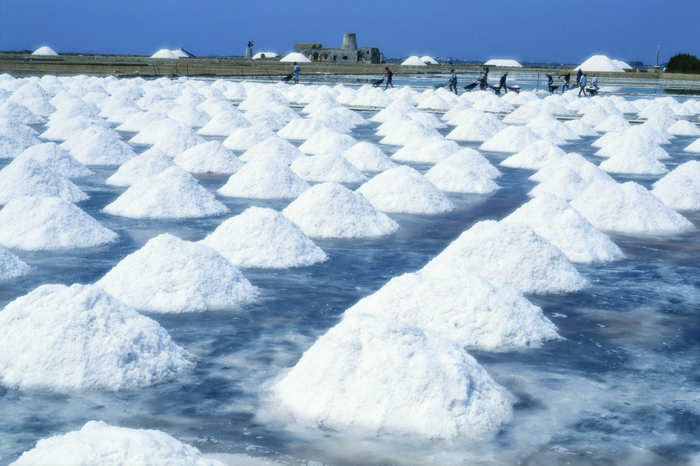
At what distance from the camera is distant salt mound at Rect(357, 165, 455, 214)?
8.99m

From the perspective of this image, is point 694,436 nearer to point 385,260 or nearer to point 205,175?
point 385,260

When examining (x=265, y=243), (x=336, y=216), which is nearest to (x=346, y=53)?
(x=336, y=216)

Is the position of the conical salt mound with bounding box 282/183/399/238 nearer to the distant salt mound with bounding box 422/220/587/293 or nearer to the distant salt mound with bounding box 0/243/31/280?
the distant salt mound with bounding box 422/220/587/293

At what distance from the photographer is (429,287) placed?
16.3ft

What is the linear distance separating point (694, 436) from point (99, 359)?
2789 mm

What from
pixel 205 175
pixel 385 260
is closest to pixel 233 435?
pixel 385 260

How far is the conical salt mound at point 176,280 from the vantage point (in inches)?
210

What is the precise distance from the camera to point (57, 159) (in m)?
10.7

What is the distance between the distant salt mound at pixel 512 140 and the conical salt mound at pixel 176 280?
9.56 metres

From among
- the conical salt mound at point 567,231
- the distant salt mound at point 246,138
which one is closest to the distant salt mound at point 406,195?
the conical salt mound at point 567,231

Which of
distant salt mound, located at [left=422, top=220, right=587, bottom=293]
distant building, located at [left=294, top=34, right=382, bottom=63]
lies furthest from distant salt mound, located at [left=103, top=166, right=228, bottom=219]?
distant building, located at [left=294, top=34, right=382, bottom=63]

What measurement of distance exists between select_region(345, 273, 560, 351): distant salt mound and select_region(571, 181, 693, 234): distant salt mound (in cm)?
366

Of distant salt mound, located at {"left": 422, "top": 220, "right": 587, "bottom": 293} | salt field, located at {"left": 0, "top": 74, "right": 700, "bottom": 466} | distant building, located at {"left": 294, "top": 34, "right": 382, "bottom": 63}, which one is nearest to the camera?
salt field, located at {"left": 0, "top": 74, "right": 700, "bottom": 466}

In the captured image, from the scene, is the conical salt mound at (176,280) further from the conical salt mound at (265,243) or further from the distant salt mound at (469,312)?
the distant salt mound at (469,312)
